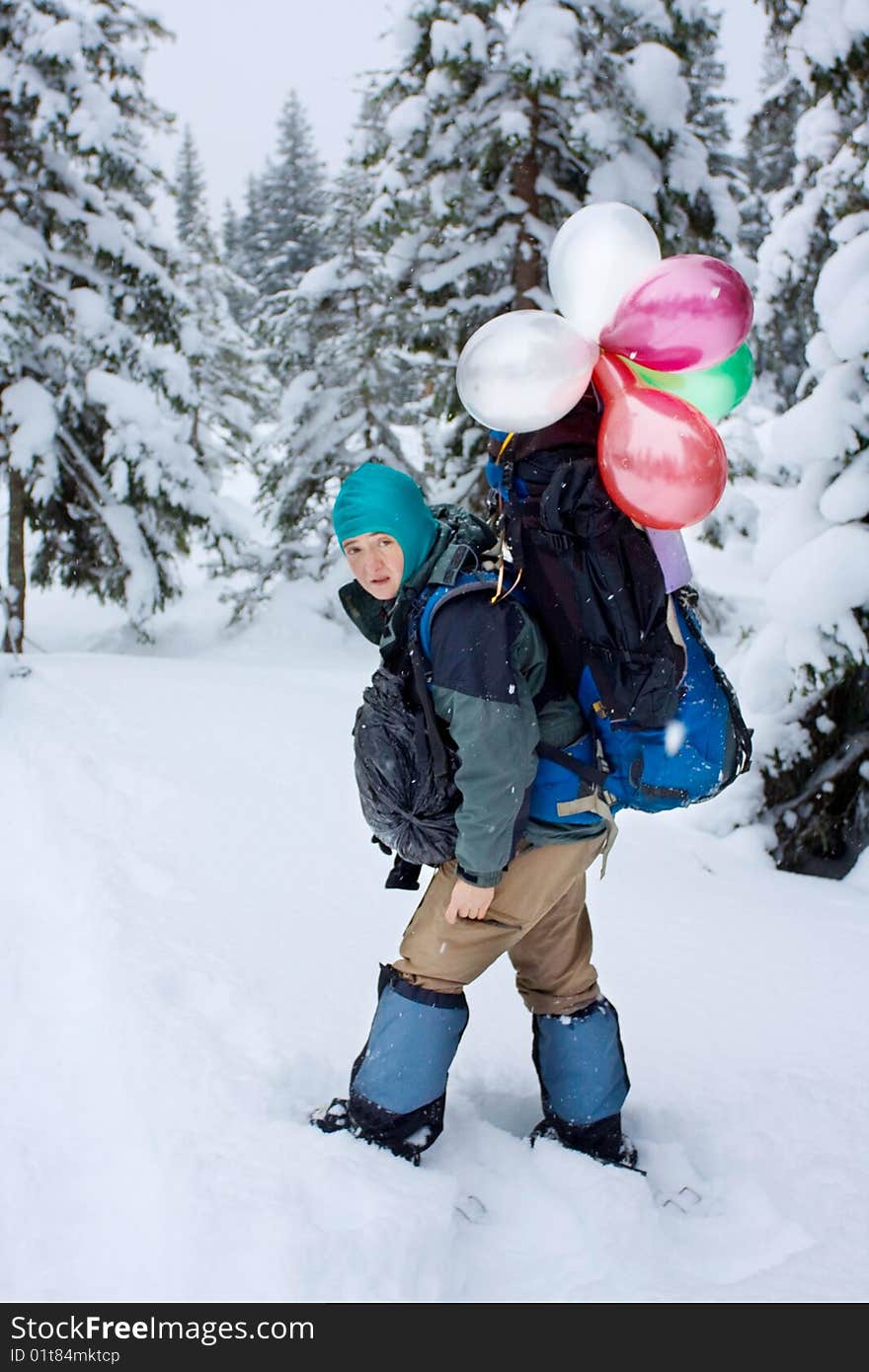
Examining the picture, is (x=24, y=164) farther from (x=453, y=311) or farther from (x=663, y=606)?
(x=663, y=606)

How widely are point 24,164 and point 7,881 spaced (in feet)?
33.4

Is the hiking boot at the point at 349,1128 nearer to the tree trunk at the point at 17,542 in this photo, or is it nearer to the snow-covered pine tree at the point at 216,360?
the tree trunk at the point at 17,542

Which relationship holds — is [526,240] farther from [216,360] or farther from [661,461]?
[216,360]

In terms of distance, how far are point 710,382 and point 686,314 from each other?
0.31 metres

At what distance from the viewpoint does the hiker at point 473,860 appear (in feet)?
8.08

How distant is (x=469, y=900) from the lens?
2582 millimetres

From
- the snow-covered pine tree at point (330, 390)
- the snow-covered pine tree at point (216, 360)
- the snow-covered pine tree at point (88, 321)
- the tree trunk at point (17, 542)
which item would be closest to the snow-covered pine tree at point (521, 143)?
the snow-covered pine tree at point (88, 321)

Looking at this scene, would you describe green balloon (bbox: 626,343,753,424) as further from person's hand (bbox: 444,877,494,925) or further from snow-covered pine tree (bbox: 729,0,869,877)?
snow-covered pine tree (bbox: 729,0,869,877)

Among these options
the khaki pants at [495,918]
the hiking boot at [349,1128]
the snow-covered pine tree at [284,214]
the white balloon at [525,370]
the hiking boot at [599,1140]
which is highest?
the snow-covered pine tree at [284,214]

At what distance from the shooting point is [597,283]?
2.70 metres

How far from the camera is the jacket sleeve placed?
2.43m

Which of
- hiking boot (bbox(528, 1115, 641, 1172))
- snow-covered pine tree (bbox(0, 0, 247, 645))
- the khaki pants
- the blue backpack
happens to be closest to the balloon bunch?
the blue backpack

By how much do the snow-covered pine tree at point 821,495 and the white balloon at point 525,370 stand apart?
12.7 feet

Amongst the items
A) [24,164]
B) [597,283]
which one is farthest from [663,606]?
[24,164]
